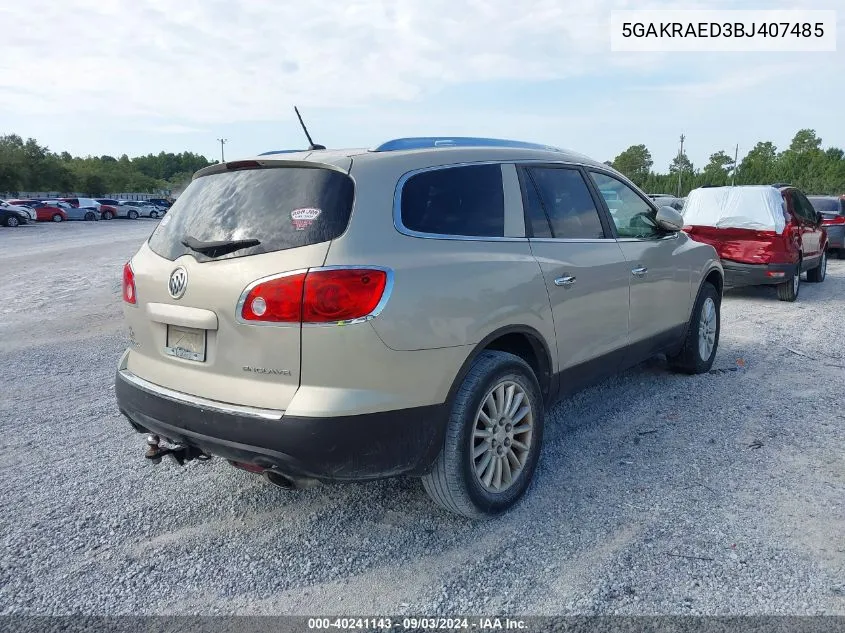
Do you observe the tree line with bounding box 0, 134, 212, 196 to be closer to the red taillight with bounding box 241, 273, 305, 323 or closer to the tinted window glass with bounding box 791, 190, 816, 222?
the tinted window glass with bounding box 791, 190, 816, 222

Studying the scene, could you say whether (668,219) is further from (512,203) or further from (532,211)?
(512,203)

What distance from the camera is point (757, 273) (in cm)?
971

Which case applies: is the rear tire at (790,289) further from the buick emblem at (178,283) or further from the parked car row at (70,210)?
the parked car row at (70,210)

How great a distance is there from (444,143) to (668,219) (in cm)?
222

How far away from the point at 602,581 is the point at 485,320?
1.24 metres

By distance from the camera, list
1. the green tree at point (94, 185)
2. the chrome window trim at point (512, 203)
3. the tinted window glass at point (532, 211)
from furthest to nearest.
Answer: the green tree at point (94, 185)
the tinted window glass at point (532, 211)
the chrome window trim at point (512, 203)

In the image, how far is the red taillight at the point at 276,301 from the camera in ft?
8.72

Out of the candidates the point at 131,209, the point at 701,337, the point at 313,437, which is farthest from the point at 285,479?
the point at 131,209

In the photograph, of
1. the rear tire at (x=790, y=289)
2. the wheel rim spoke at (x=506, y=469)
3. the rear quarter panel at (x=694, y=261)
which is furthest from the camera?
the rear tire at (x=790, y=289)

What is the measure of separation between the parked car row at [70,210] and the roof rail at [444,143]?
31.1m

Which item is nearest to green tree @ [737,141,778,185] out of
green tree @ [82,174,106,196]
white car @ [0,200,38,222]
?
white car @ [0,200,38,222]

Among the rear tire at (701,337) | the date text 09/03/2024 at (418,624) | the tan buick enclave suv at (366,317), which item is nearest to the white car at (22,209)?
the tan buick enclave suv at (366,317)

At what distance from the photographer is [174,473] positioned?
3857mm

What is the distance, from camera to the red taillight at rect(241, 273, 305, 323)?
8.72ft
